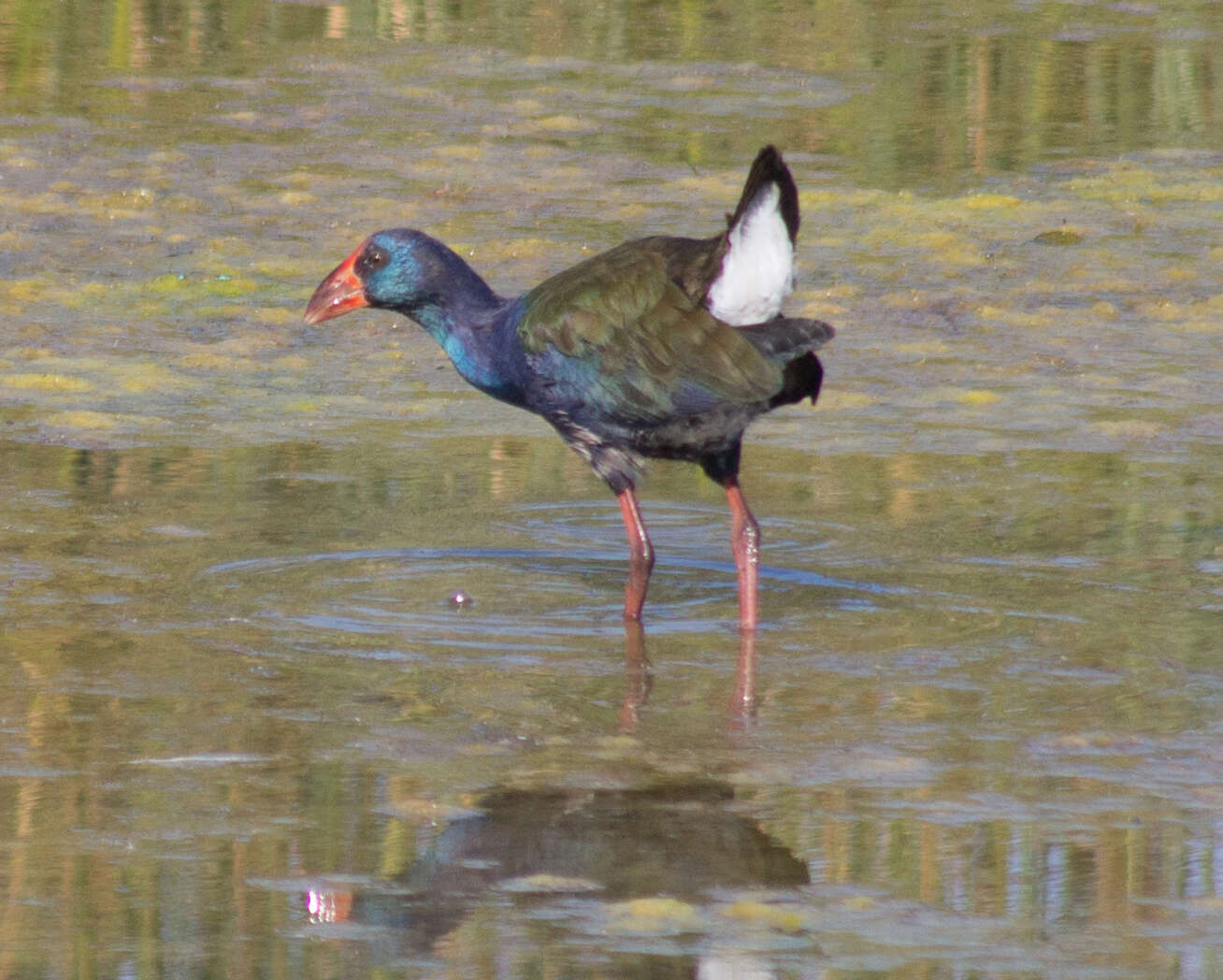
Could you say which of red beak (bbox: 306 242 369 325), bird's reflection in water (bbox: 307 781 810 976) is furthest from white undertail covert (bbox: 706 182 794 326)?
bird's reflection in water (bbox: 307 781 810 976)

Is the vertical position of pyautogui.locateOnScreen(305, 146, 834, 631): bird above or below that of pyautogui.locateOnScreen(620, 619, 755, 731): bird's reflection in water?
above

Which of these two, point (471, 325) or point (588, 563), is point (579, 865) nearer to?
point (471, 325)

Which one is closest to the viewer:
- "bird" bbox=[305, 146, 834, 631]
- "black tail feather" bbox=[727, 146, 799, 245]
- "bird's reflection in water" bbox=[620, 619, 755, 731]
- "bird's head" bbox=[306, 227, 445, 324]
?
"bird's reflection in water" bbox=[620, 619, 755, 731]

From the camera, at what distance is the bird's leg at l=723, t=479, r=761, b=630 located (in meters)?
5.48

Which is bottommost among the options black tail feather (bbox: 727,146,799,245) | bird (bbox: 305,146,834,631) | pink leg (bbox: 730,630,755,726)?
pink leg (bbox: 730,630,755,726)

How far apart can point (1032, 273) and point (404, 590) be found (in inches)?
154

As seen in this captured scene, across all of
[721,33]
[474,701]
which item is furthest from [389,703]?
[721,33]

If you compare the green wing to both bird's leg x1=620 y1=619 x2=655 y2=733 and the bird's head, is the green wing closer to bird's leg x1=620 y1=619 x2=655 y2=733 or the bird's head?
the bird's head

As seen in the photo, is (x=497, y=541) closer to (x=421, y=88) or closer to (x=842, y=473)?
(x=842, y=473)

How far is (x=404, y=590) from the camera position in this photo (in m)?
5.64

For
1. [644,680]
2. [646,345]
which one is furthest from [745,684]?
[646,345]

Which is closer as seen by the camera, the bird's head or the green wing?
the green wing

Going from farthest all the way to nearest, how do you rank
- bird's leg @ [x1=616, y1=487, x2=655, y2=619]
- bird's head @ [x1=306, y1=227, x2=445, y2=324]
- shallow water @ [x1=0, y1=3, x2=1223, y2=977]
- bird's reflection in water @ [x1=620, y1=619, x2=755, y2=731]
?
bird's head @ [x1=306, y1=227, x2=445, y2=324], bird's leg @ [x1=616, y1=487, x2=655, y2=619], bird's reflection in water @ [x1=620, y1=619, x2=755, y2=731], shallow water @ [x1=0, y1=3, x2=1223, y2=977]

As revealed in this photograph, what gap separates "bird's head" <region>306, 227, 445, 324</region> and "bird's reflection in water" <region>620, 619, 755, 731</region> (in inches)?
37.5
